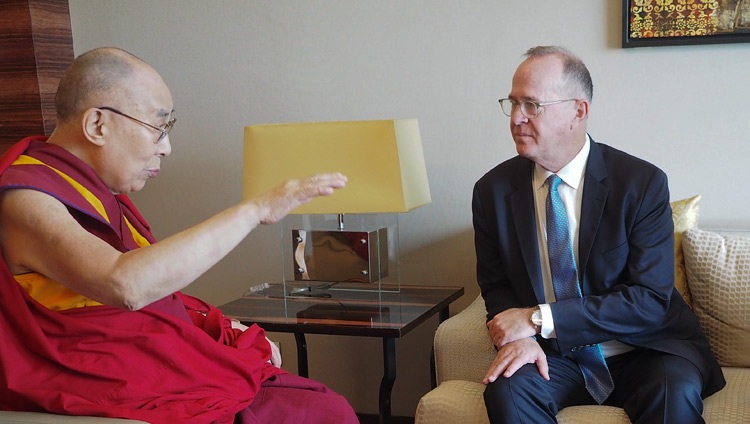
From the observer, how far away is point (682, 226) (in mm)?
2508

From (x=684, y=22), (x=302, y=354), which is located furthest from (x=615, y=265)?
(x=302, y=354)

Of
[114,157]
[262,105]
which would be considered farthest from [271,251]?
[114,157]

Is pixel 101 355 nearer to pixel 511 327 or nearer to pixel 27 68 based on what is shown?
pixel 511 327

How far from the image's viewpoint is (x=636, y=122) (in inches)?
111

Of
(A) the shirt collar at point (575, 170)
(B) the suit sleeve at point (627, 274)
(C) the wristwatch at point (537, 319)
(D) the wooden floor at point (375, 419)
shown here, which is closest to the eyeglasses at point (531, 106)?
(A) the shirt collar at point (575, 170)

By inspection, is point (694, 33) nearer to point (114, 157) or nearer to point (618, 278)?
point (618, 278)

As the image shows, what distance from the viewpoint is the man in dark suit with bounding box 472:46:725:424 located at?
7.06 ft

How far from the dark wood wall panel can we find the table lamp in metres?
1.13

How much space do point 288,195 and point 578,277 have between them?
38.9 inches

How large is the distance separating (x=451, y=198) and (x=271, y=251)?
79 centimetres

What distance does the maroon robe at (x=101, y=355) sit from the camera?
5.66ft

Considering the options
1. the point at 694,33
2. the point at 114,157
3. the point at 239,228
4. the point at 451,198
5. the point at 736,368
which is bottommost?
the point at 736,368

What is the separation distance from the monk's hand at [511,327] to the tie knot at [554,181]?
0.35m

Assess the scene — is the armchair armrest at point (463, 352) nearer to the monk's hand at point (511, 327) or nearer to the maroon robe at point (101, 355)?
the monk's hand at point (511, 327)
